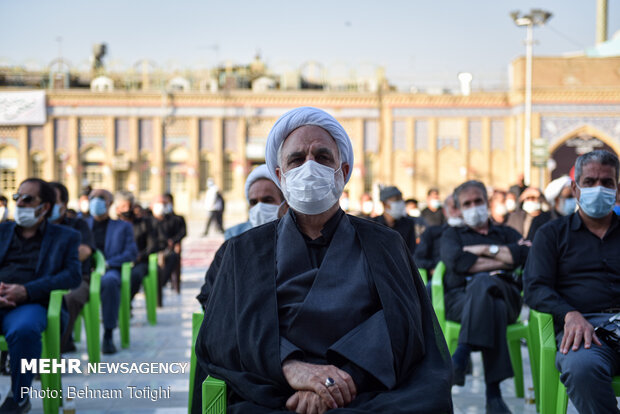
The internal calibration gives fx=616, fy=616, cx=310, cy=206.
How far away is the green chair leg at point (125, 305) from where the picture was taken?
229 inches

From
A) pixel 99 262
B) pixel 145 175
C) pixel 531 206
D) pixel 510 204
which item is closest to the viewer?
pixel 99 262

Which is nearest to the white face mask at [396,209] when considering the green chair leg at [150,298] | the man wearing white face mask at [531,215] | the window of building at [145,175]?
the man wearing white face mask at [531,215]

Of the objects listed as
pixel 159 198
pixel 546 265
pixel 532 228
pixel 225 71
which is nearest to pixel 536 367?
pixel 546 265

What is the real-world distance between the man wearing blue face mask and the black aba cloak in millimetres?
1130

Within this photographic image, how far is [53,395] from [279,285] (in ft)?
7.20

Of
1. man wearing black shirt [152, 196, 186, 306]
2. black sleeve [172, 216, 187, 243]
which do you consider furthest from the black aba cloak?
black sleeve [172, 216, 187, 243]

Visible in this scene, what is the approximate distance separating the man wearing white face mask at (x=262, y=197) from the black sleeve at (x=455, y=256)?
1.28 metres

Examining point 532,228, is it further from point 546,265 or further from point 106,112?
Result: point 106,112

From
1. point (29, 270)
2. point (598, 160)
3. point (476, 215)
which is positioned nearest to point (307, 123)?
point (598, 160)

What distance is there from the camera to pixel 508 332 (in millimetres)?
4066

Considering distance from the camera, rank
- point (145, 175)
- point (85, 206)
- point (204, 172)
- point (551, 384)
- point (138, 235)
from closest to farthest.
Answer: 1. point (551, 384)
2. point (138, 235)
3. point (85, 206)
4. point (145, 175)
5. point (204, 172)

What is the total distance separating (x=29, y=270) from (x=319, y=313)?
2.66m

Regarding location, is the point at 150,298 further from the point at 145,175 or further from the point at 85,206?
the point at 145,175

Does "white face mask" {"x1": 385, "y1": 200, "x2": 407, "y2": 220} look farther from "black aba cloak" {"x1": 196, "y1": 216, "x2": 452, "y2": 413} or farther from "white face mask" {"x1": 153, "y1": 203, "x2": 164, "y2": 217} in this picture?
"white face mask" {"x1": 153, "y1": 203, "x2": 164, "y2": 217}
